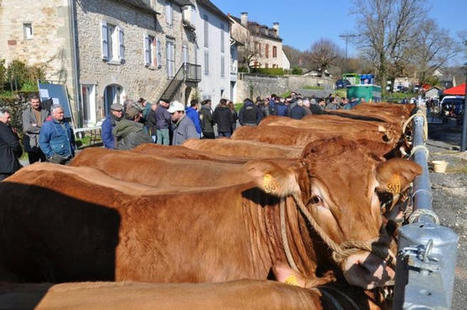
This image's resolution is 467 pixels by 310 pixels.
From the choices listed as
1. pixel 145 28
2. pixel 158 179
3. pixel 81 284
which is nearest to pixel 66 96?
pixel 145 28

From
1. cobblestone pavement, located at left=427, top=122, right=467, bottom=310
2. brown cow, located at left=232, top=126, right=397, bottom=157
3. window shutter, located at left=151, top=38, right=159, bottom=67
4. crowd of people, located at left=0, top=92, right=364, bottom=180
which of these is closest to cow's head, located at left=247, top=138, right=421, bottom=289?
cobblestone pavement, located at left=427, top=122, right=467, bottom=310

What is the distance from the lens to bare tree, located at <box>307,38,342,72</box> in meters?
78.8

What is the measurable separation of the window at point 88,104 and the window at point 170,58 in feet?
31.6

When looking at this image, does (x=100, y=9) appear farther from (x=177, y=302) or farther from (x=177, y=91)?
(x=177, y=302)

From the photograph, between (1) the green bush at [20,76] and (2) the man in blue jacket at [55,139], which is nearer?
(2) the man in blue jacket at [55,139]

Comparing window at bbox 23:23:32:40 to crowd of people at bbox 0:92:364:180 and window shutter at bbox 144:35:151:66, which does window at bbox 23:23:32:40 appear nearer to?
window shutter at bbox 144:35:151:66

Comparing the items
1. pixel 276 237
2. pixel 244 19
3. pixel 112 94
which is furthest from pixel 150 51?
pixel 244 19

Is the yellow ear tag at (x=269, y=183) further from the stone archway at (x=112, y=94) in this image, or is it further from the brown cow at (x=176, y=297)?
the stone archway at (x=112, y=94)

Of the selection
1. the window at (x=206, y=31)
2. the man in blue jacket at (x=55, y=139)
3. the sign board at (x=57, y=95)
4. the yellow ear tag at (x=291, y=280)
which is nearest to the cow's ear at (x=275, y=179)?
the yellow ear tag at (x=291, y=280)

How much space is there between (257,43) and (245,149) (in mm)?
59926

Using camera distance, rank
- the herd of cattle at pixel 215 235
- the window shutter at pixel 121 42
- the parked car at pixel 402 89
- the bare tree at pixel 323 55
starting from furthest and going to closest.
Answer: the bare tree at pixel 323 55 < the parked car at pixel 402 89 < the window shutter at pixel 121 42 < the herd of cattle at pixel 215 235

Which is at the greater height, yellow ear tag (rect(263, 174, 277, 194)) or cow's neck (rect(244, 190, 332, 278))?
yellow ear tag (rect(263, 174, 277, 194))

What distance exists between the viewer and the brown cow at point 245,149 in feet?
19.2

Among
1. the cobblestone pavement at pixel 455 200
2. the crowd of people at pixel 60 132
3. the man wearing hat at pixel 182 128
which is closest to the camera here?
the cobblestone pavement at pixel 455 200
